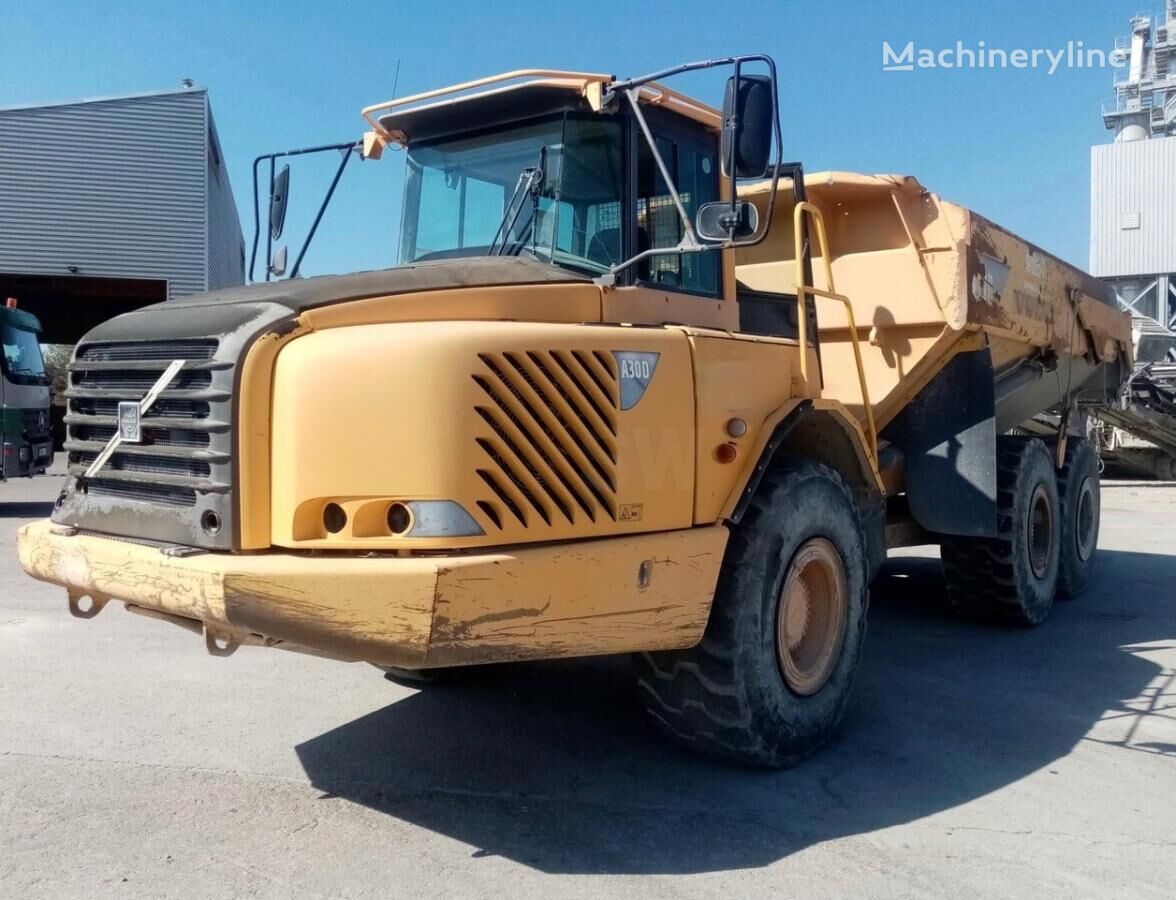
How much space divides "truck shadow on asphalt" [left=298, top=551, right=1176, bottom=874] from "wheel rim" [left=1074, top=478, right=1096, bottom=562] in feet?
7.83

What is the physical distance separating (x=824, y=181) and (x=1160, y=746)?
141 inches

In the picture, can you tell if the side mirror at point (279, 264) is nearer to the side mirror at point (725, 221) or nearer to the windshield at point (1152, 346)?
the side mirror at point (725, 221)

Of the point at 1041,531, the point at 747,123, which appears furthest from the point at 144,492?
the point at 1041,531

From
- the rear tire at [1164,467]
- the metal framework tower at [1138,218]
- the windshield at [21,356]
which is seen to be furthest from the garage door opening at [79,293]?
the metal framework tower at [1138,218]

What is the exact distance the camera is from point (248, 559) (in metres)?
3.51

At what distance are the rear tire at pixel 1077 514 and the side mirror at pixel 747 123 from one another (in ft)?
18.7

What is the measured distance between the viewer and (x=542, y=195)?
14.7 ft

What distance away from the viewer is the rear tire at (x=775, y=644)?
437 centimetres

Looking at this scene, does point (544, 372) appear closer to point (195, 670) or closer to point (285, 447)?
point (285, 447)

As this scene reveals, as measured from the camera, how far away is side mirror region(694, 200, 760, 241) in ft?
13.2

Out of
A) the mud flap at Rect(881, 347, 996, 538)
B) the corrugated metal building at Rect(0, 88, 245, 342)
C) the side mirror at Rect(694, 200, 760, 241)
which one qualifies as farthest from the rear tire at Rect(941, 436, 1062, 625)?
the corrugated metal building at Rect(0, 88, 245, 342)

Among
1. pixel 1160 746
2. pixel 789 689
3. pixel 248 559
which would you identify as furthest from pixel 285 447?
pixel 1160 746

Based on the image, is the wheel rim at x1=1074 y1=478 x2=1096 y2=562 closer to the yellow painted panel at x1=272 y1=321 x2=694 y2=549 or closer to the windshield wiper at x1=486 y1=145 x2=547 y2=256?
the windshield wiper at x1=486 y1=145 x2=547 y2=256

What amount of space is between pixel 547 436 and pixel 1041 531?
589cm
